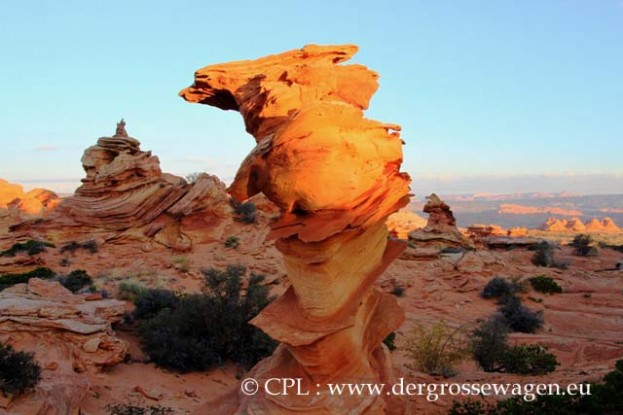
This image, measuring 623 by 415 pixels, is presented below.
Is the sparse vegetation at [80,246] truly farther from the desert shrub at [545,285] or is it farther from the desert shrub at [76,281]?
the desert shrub at [545,285]

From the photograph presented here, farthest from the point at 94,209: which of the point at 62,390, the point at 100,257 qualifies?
the point at 62,390

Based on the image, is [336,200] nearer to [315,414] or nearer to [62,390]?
[315,414]

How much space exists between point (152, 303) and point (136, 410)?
169 inches

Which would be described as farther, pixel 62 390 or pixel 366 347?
pixel 62 390

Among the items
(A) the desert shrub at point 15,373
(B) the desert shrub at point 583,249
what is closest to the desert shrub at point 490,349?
(A) the desert shrub at point 15,373

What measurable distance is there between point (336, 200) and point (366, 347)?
1.81 meters

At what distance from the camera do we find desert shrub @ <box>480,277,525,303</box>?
1437 cm

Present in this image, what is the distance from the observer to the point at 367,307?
4.38 meters

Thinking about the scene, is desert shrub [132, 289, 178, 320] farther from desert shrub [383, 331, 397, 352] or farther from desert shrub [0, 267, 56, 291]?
desert shrub [383, 331, 397, 352]

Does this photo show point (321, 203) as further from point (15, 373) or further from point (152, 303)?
point (152, 303)

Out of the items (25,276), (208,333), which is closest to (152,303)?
(208,333)

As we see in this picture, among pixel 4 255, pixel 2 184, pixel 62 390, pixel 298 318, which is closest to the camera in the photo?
pixel 298 318

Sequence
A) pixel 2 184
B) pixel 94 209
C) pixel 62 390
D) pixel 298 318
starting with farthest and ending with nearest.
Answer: pixel 2 184
pixel 94 209
pixel 62 390
pixel 298 318

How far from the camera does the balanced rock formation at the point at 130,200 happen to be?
1917 centimetres
